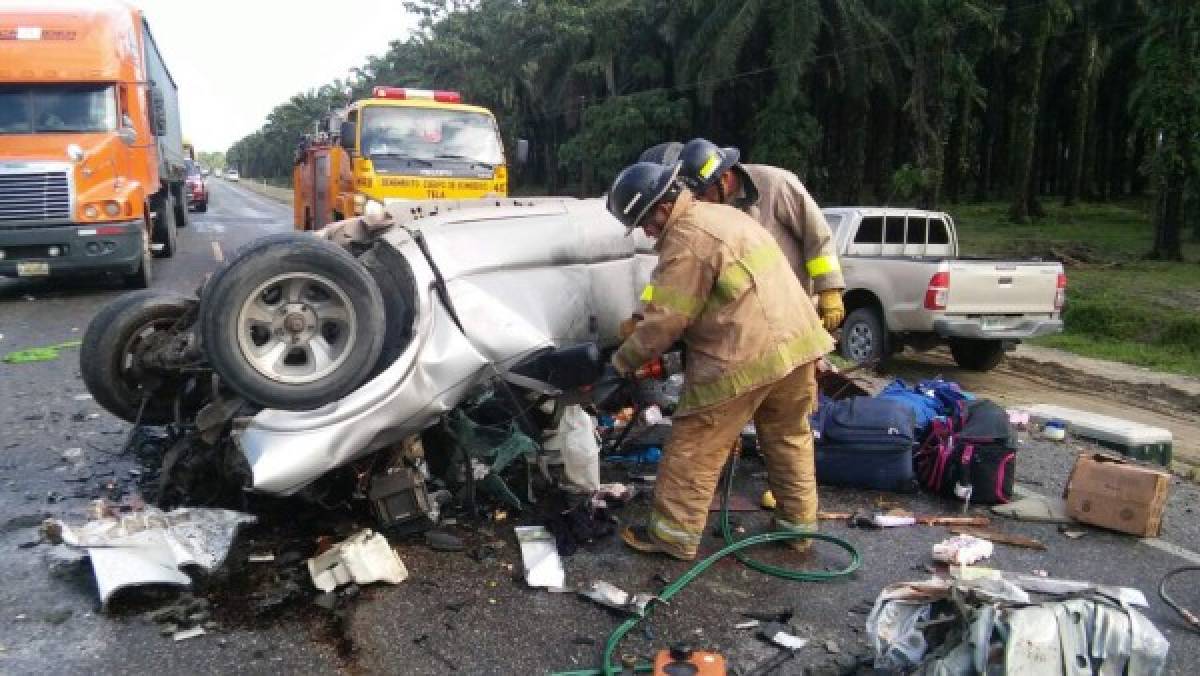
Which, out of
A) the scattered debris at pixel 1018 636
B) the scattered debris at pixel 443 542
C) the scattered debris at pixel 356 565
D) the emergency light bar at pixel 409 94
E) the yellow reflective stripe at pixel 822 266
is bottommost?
the scattered debris at pixel 443 542

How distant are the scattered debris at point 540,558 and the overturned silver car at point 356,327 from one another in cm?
70

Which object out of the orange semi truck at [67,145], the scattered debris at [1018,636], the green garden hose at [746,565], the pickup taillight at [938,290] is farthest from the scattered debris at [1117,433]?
the orange semi truck at [67,145]

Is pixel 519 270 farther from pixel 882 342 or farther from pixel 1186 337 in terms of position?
pixel 1186 337

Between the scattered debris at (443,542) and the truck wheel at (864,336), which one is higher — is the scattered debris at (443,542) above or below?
below

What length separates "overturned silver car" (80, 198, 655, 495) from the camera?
368cm

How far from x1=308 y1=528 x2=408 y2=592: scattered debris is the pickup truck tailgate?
6.58 meters

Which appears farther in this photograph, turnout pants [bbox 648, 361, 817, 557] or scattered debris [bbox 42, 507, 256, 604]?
turnout pants [bbox 648, 361, 817, 557]

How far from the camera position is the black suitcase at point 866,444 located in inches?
→ 192

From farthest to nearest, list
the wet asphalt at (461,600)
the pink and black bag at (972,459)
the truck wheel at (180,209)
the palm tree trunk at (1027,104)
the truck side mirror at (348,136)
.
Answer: the palm tree trunk at (1027,104) < the truck wheel at (180,209) < the truck side mirror at (348,136) < the pink and black bag at (972,459) < the wet asphalt at (461,600)

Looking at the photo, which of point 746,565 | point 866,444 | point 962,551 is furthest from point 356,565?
point 866,444

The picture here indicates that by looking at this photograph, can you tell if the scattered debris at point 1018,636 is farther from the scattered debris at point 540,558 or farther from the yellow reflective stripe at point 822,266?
the yellow reflective stripe at point 822,266

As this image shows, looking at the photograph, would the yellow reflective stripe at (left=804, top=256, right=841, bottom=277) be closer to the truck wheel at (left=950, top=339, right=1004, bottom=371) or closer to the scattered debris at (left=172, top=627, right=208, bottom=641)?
the scattered debris at (left=172, top=627, right=208, bottom=641)

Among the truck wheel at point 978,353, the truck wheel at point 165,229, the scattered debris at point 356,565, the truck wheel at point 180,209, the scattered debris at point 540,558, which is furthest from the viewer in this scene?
the truck wheel at point 180,209

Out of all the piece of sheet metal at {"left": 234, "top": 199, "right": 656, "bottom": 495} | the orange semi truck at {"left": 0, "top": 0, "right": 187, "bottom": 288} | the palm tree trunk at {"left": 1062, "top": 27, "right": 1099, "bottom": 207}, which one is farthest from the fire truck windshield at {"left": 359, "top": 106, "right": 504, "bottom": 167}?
the palm tree trunk at {"left": 1062, "top": 27, "right": 1099, "bottom": 207}
